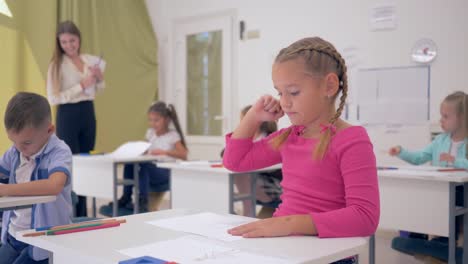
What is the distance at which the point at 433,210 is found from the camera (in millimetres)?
2646

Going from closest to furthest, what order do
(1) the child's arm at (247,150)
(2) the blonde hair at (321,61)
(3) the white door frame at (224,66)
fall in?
(2) the blonde hair at (321,61) → (1) the child's arm at (247,150) → (3) the white door frame at (224,66)

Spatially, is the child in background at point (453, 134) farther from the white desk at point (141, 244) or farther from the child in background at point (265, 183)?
the white desk at point (141, 244)

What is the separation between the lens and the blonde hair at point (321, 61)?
3.95ft

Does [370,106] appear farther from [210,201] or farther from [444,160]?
[210,201]

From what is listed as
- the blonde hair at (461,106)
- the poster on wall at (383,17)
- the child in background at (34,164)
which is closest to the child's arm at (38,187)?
the child in background at (34,164)

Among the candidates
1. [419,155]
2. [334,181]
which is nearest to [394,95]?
[419,155]

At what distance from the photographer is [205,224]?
122 cm

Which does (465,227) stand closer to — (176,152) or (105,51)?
(176,152)

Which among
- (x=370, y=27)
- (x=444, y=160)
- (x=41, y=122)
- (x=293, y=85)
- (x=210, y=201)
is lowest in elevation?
(x=210, y=201)

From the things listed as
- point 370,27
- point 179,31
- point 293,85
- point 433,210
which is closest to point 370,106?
point 370,27

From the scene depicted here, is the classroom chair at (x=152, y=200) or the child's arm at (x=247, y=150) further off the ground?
the child's arm at (x=247, y=150)

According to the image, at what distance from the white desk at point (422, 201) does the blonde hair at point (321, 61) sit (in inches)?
59.7

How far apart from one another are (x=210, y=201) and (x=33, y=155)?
1486 millimetres

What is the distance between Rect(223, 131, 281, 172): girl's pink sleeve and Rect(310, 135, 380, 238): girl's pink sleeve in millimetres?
258
